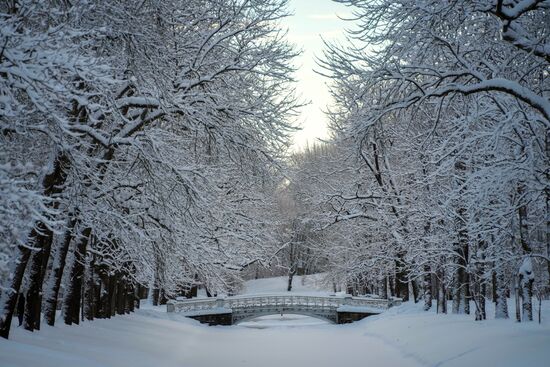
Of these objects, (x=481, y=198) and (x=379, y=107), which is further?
(x=481, y=198)

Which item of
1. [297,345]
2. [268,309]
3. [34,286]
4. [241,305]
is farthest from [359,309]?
[34,286]

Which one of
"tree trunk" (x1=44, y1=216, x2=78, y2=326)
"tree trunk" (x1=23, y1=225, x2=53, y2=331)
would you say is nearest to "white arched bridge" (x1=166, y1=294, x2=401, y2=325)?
"tree trunk" (x1=44, y1=216, x2=78, y2=326)

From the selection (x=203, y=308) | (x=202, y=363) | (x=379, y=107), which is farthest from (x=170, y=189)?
(x=203, y=308)

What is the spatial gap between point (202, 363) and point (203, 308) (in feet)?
69.3

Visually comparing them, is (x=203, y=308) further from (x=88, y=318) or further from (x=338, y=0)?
(x=338, y=0)

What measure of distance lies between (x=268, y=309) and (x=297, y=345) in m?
16.7

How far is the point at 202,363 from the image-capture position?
651 inches

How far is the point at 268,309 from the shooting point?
41.5 metres

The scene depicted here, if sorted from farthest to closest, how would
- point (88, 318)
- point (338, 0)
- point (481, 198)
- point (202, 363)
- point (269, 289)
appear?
1. point (269, 289)
2. point (88, 318)
3. point (202, 363)
4. point (481, 198)
5. point (338, 0)

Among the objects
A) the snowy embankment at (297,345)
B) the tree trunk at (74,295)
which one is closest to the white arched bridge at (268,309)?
the snowy embankment at (297,345)

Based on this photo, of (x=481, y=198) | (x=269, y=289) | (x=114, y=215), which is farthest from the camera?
(x=269, y=289)

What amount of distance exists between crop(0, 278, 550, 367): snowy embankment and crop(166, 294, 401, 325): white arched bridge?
6058 millimetres

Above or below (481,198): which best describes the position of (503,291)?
below

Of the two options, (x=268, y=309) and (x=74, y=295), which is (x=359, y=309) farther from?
(x=74, y=295)
